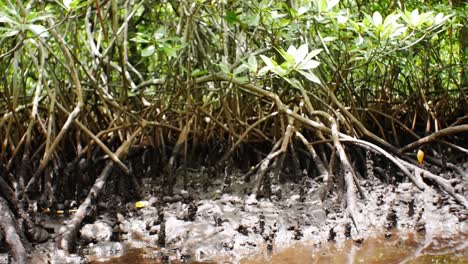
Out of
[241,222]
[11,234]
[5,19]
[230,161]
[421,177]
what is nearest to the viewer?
[11,234]

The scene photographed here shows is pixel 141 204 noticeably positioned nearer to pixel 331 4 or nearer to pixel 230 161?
pixel 230 161

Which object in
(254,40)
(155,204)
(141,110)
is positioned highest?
(254,40)

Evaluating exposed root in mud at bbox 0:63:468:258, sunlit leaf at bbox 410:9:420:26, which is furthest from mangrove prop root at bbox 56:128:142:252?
sunlit leaf at bbox 410:9:420:26

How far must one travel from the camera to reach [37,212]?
258 centimetres

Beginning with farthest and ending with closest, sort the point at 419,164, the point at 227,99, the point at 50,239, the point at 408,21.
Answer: the point at 227,99, the point at 419,164, the point at 408,21, the point at 50,239

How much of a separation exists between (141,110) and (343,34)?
1281mm

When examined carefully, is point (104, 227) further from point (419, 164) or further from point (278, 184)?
point (419, 164)

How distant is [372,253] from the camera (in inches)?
80.4

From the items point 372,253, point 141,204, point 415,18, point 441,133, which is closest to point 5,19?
point 141,204

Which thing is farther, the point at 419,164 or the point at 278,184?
the point at 419,164

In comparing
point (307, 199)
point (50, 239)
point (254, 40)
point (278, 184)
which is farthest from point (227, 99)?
point (50, 239)

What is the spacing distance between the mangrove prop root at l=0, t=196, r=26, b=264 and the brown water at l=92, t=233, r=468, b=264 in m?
0.30

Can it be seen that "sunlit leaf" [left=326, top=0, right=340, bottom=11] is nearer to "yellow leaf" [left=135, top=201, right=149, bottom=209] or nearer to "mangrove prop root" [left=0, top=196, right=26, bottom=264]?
"yellow leaf" [left=135, top=201, right=149, bottom=209]

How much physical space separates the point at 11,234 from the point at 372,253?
4.02ft
